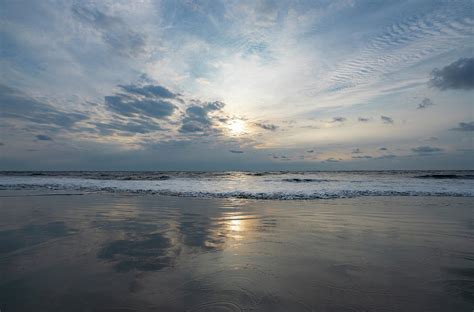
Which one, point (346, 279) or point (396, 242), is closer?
point (346, 279)

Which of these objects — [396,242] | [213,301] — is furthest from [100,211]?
[396,242]

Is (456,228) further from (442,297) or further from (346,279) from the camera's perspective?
(346,279)

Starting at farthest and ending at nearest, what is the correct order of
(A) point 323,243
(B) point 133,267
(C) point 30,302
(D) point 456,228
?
(D) point 456,228 → (A) point 323,243 → (B) point 133,267 → (C) point 30,302

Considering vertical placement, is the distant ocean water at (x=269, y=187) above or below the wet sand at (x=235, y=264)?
above

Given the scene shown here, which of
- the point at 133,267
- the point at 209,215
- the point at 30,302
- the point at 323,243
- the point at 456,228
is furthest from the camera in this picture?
the point at 209,215

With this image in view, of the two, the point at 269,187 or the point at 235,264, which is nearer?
the point at 235,264

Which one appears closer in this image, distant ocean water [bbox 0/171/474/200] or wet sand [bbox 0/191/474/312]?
wet sand [bbox 0/191/474/312]

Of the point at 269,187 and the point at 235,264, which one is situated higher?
the point at 269,187

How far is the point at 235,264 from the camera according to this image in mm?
4152

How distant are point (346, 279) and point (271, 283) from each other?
111 centimetres

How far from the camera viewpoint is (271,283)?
11.3 ft

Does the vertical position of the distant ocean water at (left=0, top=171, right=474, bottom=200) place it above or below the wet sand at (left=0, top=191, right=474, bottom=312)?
above

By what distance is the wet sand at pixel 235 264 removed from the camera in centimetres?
300

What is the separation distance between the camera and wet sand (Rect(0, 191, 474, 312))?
300 centimetres
